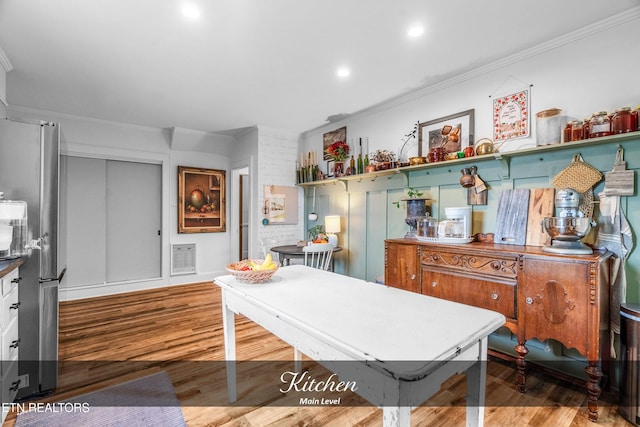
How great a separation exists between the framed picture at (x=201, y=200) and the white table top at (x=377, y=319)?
3.76 m

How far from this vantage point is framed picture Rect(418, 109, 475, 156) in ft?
9.54

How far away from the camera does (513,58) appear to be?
8.41ft

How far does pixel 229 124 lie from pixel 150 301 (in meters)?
2.71

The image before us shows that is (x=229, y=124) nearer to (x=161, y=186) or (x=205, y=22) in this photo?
(x=161, y=186)

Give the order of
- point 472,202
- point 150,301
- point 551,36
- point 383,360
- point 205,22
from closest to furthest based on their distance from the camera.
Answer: point 383,360
point 205,22
point 551,36
point 472,202
point 150,301

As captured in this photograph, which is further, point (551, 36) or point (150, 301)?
point (150, 301)

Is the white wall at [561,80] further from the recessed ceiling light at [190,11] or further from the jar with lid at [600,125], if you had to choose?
the recessed ceiling light at [190,11]

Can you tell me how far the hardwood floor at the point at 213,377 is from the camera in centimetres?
179

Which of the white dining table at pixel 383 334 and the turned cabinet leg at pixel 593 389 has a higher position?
the white dining table at pixel 383 334

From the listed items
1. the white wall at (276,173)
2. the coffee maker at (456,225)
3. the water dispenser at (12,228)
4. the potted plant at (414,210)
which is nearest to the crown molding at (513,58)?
the potted plant at (414,210)

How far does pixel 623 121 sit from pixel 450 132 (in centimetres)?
125

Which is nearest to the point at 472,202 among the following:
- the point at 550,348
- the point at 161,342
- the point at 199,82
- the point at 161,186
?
the point at 550,348

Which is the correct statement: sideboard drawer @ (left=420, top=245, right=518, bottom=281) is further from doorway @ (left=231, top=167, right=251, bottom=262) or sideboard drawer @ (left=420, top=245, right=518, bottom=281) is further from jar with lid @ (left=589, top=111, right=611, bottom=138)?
doorway @ (left=231, top=167, right=251, bottom=262)

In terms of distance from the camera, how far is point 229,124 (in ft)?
15.0
